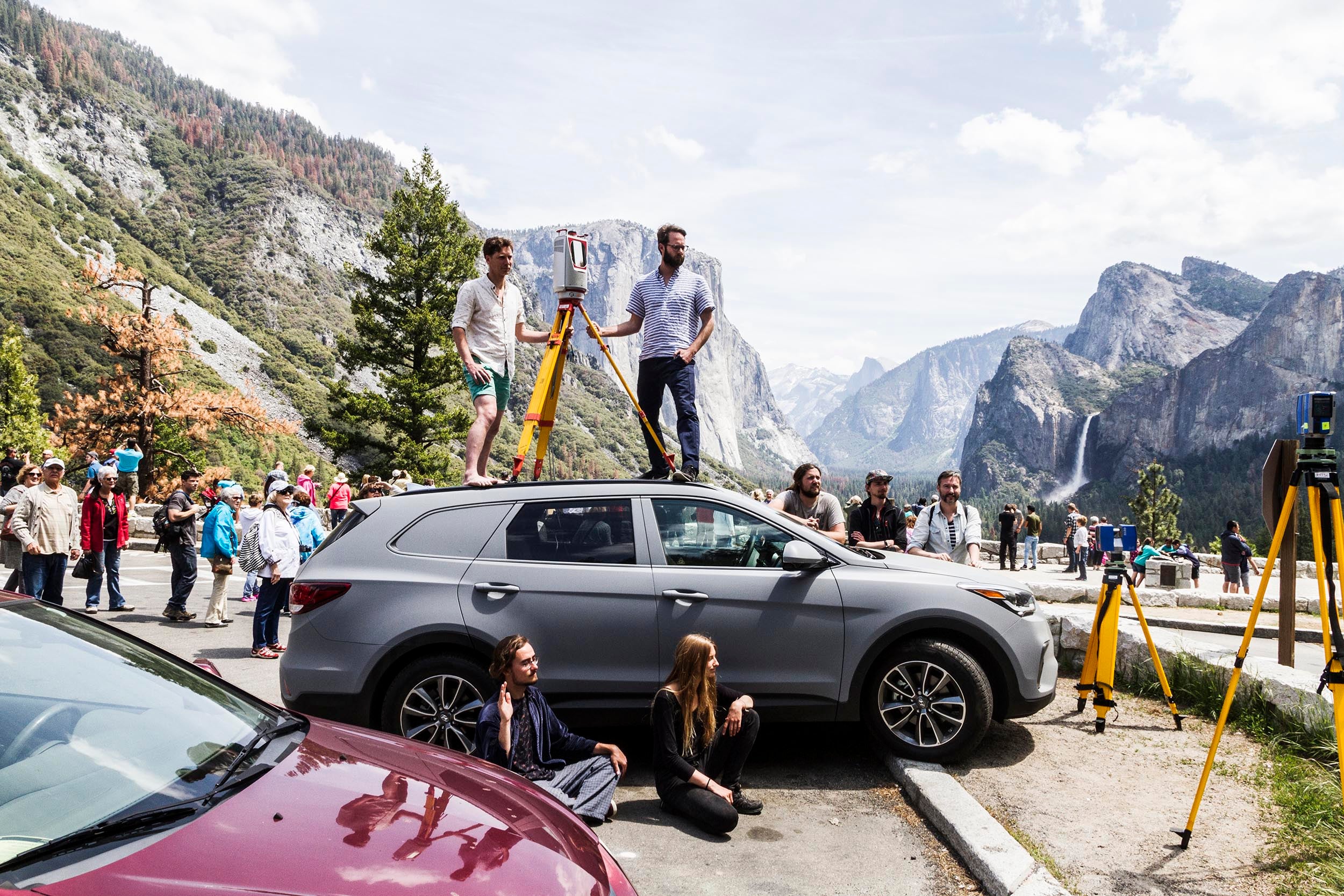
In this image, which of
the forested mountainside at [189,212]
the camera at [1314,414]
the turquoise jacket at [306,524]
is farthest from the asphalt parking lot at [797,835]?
the forested mountainside at [189,212]

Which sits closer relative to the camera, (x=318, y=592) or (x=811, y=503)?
(x=318, y=592)

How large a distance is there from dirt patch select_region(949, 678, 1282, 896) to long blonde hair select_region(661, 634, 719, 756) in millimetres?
1684

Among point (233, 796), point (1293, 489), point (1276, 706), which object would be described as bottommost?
point (1276, 706)

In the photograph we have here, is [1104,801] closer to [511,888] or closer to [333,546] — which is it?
A: [511,888]

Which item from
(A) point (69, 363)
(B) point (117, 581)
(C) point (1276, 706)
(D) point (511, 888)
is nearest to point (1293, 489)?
(C) point (1276, 706)

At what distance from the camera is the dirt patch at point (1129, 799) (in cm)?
427

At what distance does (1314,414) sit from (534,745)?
429 cm

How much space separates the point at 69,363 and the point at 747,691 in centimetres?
8962

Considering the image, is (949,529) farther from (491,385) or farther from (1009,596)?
(491,385)

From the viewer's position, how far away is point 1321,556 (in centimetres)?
431

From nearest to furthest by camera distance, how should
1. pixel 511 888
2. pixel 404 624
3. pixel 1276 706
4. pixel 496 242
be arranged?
pixel 511 888
pixel 404 624
pixel 1276 706
pixel 496 242

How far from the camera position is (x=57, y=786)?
93.9 inches

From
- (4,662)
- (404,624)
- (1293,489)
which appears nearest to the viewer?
(4,662)

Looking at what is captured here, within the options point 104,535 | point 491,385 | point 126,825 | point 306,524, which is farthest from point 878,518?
point 104,535
